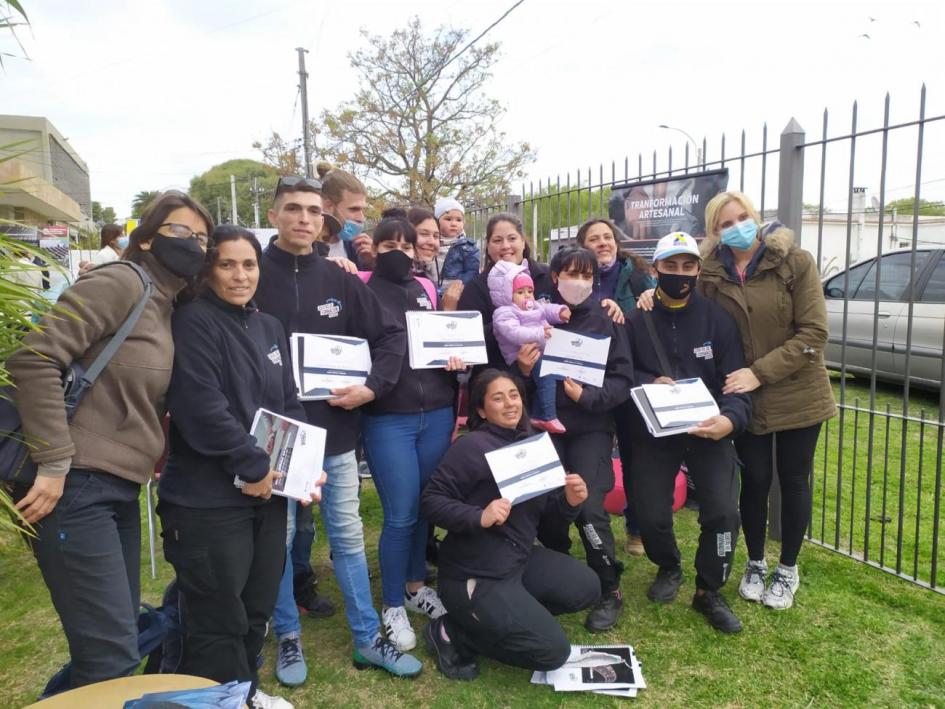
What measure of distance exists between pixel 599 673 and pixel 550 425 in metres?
1.29

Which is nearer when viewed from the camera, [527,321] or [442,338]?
[442,338]

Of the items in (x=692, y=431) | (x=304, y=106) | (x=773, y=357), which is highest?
(x=304, y=106)

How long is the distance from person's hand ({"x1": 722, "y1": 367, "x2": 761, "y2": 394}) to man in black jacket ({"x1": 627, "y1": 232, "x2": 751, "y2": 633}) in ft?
0.13

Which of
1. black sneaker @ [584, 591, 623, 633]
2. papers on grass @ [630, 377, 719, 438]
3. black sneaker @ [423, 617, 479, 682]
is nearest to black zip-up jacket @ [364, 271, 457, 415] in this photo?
papers on grass @ [630, 377, 719, 438]

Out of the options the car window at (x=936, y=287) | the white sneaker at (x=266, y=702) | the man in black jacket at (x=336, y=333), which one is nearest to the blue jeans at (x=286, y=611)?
the man in black jacket at (x=336, y=333)

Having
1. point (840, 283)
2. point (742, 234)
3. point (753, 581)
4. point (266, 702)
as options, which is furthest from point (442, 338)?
point (840, 283)

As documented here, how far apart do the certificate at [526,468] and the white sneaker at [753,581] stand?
1.62 meters

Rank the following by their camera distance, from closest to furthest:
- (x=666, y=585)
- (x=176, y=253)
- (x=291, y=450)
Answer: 1. (x=176, y=253)
2. (x=291, y=450)
3. (x=666, y=585)

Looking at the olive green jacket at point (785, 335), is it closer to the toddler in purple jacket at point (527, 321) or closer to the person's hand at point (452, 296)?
the toddler in purple jacket at point (527, 321)

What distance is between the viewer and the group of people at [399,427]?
7.26 feet

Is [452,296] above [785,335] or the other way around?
above

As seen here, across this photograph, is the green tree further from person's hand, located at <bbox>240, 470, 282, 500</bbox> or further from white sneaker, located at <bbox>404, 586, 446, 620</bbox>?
person's hand, located at <bbox>240, 470, 282, 500</bbox>

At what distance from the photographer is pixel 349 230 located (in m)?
4.45

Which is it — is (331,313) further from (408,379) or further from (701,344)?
→ (701,344)
